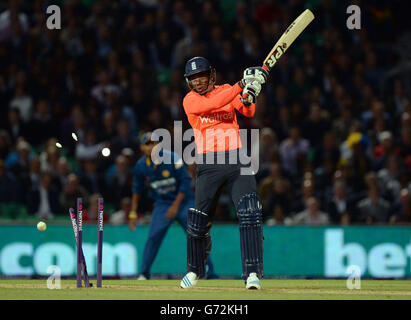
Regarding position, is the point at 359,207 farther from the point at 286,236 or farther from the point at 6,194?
the point at 6,194

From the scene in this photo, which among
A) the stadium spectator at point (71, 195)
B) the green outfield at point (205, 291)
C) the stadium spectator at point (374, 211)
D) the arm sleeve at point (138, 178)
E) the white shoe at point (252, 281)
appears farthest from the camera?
the stadium spectator at point (71, 195)

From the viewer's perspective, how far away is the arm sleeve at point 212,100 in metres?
9.53

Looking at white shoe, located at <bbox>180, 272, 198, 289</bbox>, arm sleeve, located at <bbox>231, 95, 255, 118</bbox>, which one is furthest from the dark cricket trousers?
white shoe, located at <bbox>180, 272, 198, 289</bbox>

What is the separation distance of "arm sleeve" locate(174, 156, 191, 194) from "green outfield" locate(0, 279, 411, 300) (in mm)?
2010

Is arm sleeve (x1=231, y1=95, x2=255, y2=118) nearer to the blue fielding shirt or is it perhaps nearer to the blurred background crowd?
the blue fielding shirt

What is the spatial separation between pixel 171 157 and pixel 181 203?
691 mm

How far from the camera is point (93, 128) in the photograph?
17.5m

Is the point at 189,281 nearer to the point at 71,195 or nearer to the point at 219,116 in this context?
the point at 219,116

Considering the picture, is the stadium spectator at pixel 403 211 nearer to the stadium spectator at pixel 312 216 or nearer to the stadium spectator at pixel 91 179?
the stadium spectator at pixel 312 216

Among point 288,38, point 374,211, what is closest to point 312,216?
point 374,211

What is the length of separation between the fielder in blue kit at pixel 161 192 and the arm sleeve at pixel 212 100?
3361 millimetres

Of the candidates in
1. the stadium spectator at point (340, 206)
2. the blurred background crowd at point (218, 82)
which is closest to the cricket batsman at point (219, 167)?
the blurred background crowd at point (218, 82)

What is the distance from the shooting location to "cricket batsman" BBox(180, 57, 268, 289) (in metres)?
9.55

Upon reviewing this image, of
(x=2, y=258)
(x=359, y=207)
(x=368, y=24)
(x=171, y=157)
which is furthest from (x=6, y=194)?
(x=368, y=24)
